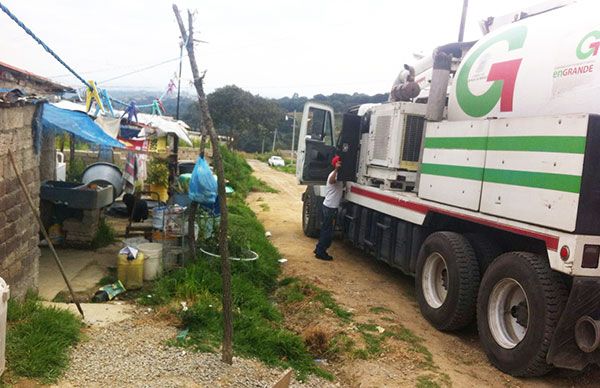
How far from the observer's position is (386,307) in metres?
6.68

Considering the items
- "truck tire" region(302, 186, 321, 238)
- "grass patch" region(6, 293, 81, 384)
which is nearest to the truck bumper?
"grass patch" region(6, 293, 81, 384)

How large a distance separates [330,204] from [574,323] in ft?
16.4

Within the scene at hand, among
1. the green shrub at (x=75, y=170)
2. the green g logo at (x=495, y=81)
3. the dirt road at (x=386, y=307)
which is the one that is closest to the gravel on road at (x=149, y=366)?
the dirt road at (x=386, y=307)

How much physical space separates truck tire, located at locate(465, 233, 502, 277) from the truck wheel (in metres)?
0.31

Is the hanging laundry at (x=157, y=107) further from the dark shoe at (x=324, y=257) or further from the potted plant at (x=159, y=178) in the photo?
the dark shoe at (x=324, y=257)

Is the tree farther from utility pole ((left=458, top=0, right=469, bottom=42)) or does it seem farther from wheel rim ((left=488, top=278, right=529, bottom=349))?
wheel rim ((left=488, top=278, right=529, bottom=349))

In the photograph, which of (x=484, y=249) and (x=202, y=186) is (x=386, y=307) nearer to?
(x=484, y=249)

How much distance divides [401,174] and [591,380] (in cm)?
358

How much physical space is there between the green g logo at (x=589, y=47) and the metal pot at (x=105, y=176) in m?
8.32

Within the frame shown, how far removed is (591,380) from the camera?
4.82 m

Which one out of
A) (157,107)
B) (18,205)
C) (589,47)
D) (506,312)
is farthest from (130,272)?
(157,107)

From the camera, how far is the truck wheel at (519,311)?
440 cm

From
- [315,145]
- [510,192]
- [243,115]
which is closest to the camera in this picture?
[510,192]

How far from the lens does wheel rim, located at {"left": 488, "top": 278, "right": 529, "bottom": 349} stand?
4.91 meters
